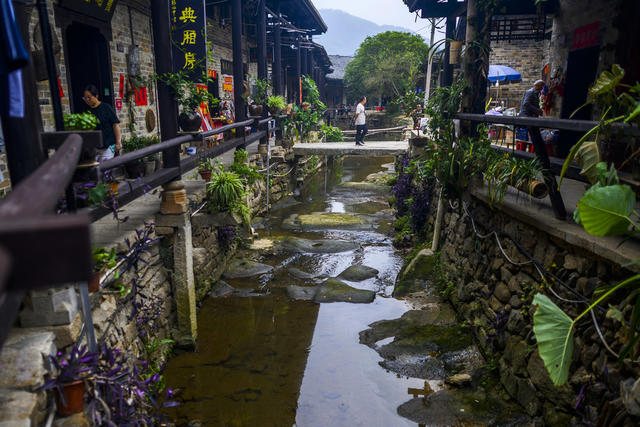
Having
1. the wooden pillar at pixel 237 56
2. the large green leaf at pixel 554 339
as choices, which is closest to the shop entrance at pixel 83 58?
the wooden pillar at pixel 237 56

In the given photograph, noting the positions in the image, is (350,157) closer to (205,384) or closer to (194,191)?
(194,191)

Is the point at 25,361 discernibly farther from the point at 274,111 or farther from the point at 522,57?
the point at 522,57

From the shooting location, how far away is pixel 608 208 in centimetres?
255

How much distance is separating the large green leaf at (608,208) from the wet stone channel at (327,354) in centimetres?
208

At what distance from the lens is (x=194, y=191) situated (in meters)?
6.88

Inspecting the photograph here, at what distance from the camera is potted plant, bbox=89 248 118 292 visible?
3402 millimetres

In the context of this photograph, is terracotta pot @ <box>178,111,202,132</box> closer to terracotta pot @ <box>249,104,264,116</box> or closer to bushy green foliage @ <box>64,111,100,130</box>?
bushy green foliage @ <box>64,111,100,130</box>

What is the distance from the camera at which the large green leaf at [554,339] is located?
2.75 m

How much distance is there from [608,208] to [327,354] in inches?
152

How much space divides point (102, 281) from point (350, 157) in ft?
76.2

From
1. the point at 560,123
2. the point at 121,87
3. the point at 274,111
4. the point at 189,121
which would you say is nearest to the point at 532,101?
the point at 560,123

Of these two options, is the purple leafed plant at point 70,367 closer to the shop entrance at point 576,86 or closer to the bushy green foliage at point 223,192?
the bushy green foliage at point 223,192

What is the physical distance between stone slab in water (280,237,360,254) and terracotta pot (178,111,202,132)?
161 inches

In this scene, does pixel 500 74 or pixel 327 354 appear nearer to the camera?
pixel 327 354
